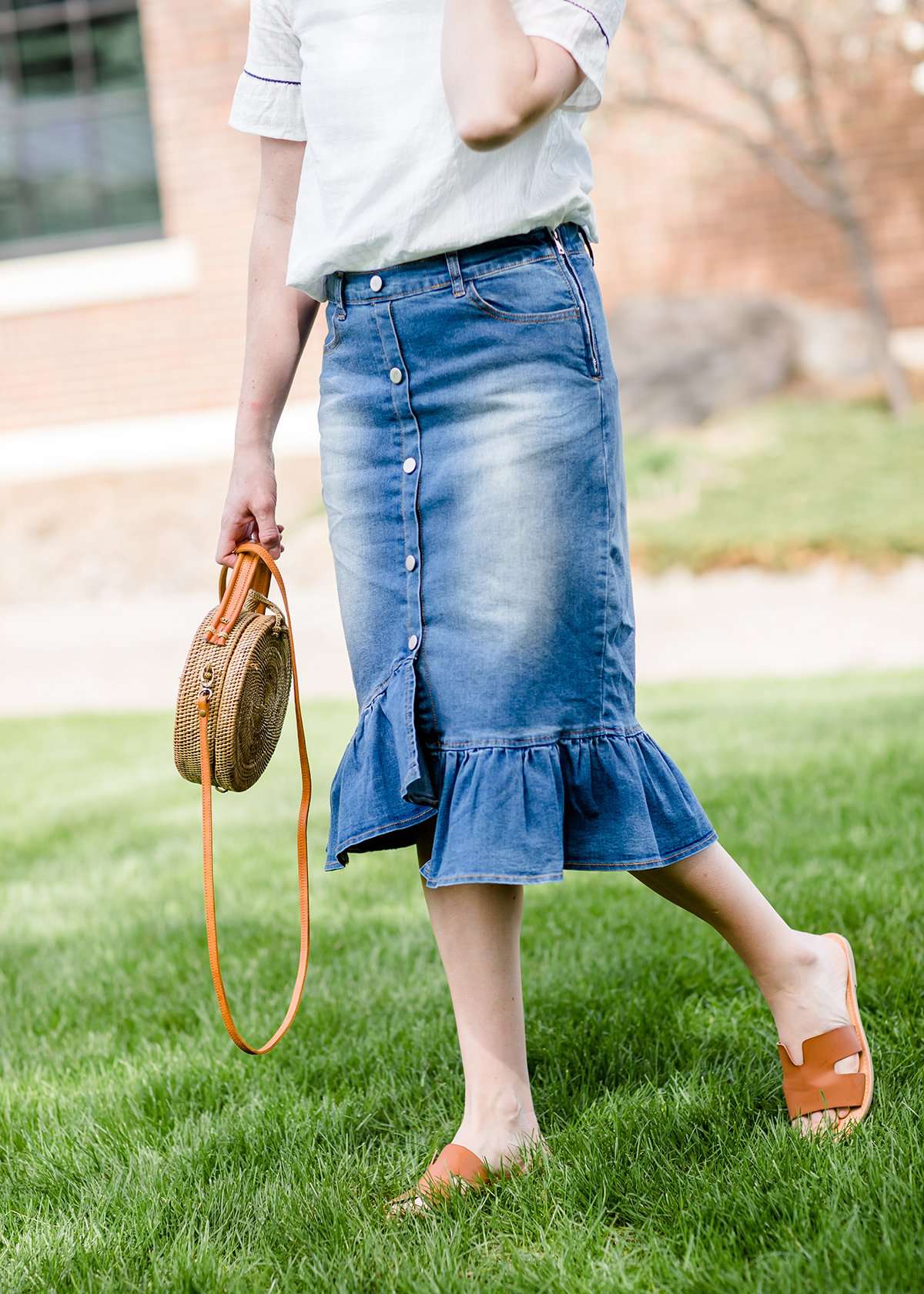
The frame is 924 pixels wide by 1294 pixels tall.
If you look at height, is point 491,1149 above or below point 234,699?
below

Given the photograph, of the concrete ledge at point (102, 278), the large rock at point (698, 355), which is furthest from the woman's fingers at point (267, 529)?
the concrete ledge at point (102, 278)

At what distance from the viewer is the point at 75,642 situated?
870 centimetres

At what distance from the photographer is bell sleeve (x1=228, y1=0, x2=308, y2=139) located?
1888 millimetres

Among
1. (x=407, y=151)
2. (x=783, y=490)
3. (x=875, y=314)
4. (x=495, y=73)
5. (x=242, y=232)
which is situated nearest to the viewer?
(x=495, y=73)

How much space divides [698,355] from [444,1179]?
8399 mm

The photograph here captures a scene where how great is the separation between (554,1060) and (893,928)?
779 millimetres

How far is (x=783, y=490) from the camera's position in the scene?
839 centimetres

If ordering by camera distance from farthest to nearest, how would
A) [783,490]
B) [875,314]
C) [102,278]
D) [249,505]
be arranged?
[102,278] → [875,314] → [783,490] → [249,505]

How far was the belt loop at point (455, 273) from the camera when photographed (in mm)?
1692

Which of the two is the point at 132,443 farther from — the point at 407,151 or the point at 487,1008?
the point at 487,1008

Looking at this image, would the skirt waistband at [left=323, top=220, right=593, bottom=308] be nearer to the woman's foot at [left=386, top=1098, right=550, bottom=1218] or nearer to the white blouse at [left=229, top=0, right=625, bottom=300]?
the white blouse at [left=229, top=0, right=625, bottom=300]

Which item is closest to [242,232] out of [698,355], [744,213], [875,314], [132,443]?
[132,443]

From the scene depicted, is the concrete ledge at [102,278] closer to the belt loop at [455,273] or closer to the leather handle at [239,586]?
the leather handle at [239,586]

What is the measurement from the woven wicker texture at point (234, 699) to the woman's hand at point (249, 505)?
10 centimetres
